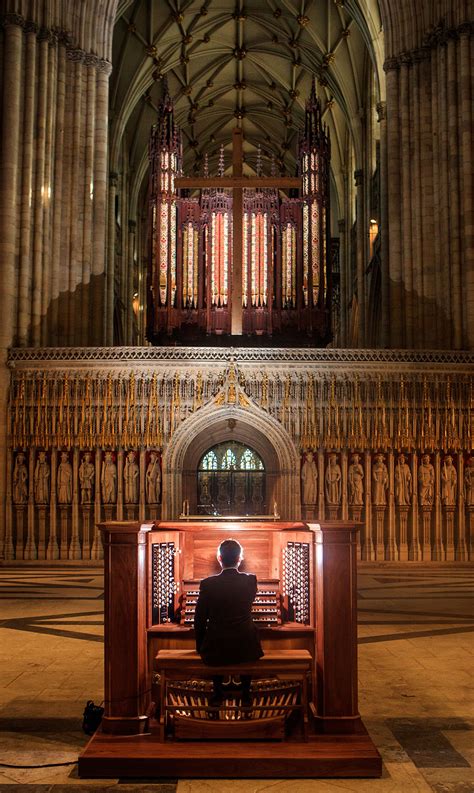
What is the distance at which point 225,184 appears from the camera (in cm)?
1761

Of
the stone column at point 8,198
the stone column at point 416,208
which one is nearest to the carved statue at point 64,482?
the stone column at point 8,198

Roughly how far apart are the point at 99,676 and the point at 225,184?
1277cm

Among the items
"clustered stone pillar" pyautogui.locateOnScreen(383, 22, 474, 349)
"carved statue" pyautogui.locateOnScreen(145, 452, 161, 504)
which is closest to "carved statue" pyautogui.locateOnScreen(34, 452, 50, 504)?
"carved statue" pyautogui.locateOnScreen(145, 452, 161, 504)

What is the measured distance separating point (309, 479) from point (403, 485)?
1861 mm

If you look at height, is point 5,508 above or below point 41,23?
below

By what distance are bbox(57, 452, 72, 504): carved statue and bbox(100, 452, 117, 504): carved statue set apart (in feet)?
2.15

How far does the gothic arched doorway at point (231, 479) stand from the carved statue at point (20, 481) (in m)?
3.98

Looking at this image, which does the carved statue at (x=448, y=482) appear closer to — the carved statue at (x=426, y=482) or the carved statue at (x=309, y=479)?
the carved statue at (x=426, y=482)

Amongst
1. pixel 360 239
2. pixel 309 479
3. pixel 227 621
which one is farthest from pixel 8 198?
pixel 360 239

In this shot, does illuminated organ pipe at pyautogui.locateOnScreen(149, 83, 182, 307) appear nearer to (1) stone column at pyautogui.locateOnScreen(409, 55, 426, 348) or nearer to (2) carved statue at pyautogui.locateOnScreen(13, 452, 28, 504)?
(1) stone column at pyautogui.locateOnScreen(409, 55, 426, 348)

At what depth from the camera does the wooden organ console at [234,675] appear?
4598mm

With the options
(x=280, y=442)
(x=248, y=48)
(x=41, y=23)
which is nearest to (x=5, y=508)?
(x=280, y=442)

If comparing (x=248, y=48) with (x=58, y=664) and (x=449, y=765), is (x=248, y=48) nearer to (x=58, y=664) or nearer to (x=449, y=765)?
(x=58, y=664)

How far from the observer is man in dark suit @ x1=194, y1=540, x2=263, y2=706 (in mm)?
5004
